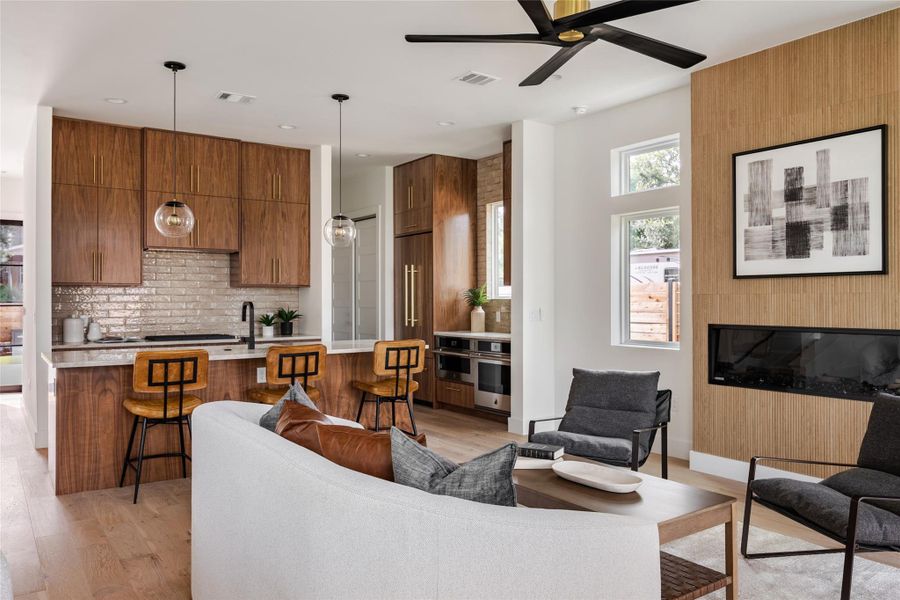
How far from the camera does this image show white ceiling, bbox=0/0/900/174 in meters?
3.68

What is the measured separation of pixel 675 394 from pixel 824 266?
5.13 feet

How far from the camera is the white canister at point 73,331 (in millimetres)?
5879

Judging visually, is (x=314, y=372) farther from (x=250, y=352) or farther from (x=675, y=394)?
(x=675, y=394)

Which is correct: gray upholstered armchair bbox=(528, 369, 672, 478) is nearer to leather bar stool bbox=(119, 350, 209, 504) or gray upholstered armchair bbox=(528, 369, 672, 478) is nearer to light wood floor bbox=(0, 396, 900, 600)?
light wood floor bbox=(0, 396, 900, 600)

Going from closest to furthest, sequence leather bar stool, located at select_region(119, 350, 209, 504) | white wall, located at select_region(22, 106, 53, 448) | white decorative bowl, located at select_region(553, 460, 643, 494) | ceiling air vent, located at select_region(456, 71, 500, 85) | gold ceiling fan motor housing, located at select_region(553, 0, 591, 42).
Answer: white decorative bowl, located at select_region(553, 460, 643, 494) < gold ceiling fan motor housing, located at select_region(553, 0, 591, 42) < leather bar stool, located at select_region(119, 350, 209, 504) < ceiling air vent, located at select_region(456, 71, 500, 85) < white wall, located at select_region(22, 106, 53, 448)

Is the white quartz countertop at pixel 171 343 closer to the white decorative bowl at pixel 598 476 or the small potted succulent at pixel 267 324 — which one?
the small potted succulent at pixel 267 324

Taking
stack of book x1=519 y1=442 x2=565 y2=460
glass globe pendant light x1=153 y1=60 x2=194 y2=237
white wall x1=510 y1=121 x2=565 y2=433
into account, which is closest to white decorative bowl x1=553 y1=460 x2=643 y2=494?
stack of book x1=519 y1=442 x2=565 y2=460

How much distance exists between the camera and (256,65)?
14.8 feet

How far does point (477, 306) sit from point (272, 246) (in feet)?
7.50

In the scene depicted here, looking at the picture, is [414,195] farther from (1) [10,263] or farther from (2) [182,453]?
(1) [10,263]

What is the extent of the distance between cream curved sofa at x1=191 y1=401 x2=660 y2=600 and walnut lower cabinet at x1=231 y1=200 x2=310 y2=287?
509cm

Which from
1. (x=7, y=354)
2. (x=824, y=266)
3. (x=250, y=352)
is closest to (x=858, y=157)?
(x=824, y=266)

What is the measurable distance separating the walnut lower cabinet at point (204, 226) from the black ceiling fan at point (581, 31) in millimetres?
3961

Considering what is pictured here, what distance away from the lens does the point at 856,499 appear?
2.39 meters
